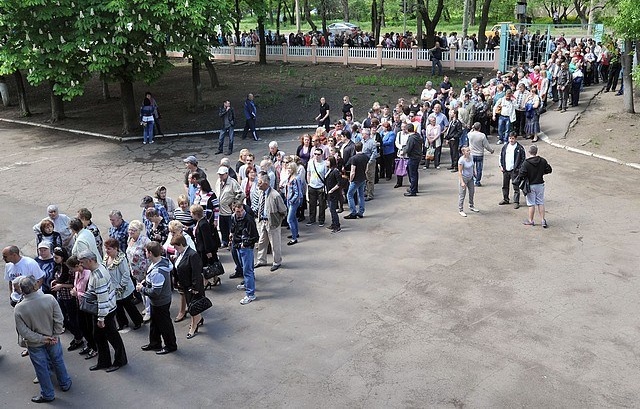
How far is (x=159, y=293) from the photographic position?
26.7 ft

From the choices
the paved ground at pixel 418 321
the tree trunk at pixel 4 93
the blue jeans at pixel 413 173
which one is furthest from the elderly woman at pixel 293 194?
the tree trunk at pixel 4 93

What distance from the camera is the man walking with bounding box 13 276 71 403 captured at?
719 centimetres

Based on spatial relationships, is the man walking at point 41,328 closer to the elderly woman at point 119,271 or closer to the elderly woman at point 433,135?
the elderly woman at point 119,271

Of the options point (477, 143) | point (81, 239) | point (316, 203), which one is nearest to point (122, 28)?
point (316, 203)

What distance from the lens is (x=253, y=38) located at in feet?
132

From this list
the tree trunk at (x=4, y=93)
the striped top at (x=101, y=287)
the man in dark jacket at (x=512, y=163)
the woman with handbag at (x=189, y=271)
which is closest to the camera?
the striped top at (x=101, y=287)

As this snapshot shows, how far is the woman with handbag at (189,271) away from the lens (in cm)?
859

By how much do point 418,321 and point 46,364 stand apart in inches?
198

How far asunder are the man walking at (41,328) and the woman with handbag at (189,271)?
173 cm

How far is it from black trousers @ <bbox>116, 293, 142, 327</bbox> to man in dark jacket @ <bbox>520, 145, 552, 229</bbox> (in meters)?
7.84

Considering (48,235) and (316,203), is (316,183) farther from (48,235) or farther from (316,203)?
(48,235)

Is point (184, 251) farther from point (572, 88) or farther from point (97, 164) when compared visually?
point (572, 88)

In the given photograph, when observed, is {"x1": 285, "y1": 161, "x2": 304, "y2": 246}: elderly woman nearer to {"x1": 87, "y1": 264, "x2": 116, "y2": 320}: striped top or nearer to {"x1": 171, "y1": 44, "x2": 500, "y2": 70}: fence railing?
{"x1": 87, "y1": 264, "x2": 116, "y2": 320}: striped top

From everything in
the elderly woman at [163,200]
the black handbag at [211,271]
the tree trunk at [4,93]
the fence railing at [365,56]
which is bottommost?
the black handbag at [211,271]
